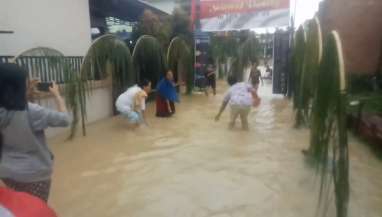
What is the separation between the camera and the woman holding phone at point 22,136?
195cm

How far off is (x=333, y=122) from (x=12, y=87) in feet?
8.40

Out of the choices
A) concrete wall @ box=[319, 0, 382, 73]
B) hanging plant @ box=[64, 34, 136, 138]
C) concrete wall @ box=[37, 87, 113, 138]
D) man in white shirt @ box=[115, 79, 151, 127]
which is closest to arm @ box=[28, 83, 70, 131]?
hanging plant @ box=[64, 34, 136, 138]

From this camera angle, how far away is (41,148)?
2215mm

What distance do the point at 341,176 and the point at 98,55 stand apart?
5869 millimetres

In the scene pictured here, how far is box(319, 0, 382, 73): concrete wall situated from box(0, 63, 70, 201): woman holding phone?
884cm

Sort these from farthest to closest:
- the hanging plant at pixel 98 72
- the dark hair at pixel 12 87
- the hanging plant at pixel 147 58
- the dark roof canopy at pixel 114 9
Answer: the dark roof canopy at pixel 114 9, the hanging plant at pixel 147 58, the hanging plant at pixel 98 72, the dark hair at pixel 12 87

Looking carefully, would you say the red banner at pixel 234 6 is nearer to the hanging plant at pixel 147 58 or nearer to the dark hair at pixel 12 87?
the hanging plant at pixel 147 58

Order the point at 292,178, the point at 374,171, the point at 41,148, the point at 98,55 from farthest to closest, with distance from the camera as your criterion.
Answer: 1. the point at 98,55
2. the point at 374,171
3. the point at 292,178
4. the point at 41,148

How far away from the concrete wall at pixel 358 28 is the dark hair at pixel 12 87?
895cm

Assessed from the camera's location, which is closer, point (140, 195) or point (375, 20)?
point (140, 195)

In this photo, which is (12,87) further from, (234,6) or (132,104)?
(234,6)

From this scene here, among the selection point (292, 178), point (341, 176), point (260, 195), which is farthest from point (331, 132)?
point (292, 178)

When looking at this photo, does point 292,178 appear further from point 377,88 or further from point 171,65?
point 171,65

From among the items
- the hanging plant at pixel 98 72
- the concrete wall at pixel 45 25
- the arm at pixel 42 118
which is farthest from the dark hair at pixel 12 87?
the concrete wall at pixel 45 25
